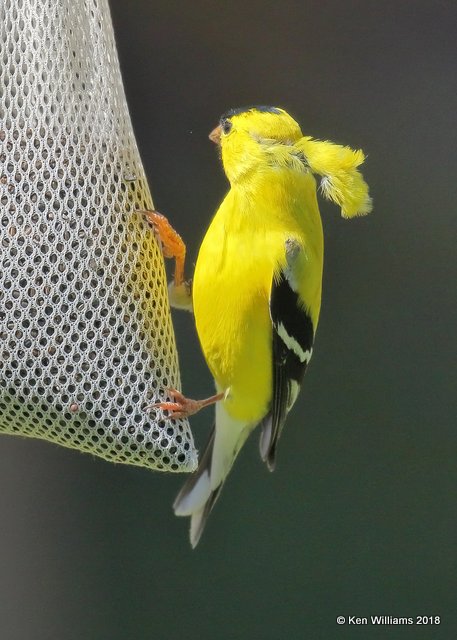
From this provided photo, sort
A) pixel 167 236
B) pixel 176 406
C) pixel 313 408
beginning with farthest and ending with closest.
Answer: pixel 313 408 < pixel 167 236 < pixel 176 406

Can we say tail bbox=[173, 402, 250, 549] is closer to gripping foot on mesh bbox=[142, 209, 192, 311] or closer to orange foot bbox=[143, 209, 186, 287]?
gripping foot on mesh bbox=[142, 209, 192, 311]

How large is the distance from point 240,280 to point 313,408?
5.37ft

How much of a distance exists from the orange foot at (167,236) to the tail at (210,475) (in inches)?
24.1

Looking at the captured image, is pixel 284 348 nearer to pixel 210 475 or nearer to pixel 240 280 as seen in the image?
pixel 240 280

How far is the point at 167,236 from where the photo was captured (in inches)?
79.1

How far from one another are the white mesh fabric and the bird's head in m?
0.33

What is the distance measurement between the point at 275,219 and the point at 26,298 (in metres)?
0.70

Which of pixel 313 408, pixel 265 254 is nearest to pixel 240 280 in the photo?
pixel 265 254

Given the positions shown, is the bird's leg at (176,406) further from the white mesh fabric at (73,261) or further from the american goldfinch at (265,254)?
the american goldfinch at (265,254)

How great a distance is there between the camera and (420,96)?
358 centimetres

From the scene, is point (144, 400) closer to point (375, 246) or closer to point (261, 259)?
point (261, 259)

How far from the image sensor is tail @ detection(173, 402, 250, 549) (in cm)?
247

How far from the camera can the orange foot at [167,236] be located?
6.43ft

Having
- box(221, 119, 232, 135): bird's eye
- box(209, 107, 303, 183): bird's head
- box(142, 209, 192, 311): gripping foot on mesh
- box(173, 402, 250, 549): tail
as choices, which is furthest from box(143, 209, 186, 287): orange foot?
box(173, 402, 250, 549): tail
